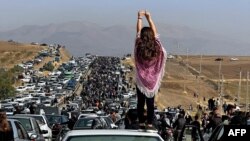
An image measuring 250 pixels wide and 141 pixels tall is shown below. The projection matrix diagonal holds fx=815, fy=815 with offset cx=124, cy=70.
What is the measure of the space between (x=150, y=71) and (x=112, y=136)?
4.57 ft

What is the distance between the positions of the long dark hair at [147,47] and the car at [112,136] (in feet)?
4.10

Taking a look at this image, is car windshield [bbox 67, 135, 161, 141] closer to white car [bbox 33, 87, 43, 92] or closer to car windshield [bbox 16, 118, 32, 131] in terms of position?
car windshield [bbox 16, 118, 32, 131]

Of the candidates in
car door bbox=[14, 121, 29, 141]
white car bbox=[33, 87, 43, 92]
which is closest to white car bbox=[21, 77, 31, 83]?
white car bbox=[33, 87, 43, 92]

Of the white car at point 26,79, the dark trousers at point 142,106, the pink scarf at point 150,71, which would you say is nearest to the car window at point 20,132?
the dark trousers at point 142,106

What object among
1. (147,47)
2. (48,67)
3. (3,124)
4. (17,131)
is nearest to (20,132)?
(17,131)

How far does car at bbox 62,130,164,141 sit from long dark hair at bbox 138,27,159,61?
1249mm

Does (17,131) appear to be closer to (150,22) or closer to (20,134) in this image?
(20,134)

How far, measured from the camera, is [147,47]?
31.0 ft

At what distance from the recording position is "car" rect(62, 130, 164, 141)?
8.35 m

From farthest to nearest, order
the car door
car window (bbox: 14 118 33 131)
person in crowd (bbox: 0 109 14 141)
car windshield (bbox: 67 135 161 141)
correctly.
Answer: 1. car window (bbox: 14 118 33 131)
2. the car door
3. person in crowd (bbox: 0 109 14 141)
4. car windshield (bbox: 67 135 161 141)

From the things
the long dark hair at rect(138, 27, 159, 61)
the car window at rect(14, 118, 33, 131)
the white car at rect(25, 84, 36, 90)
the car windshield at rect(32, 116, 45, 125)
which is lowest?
the white car at rect(25, 84, 36, 90)

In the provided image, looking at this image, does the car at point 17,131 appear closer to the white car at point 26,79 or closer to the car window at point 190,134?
the car window at point 190,134

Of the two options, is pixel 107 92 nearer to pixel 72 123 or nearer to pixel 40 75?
pixel 40 75

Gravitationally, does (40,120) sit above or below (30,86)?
above
